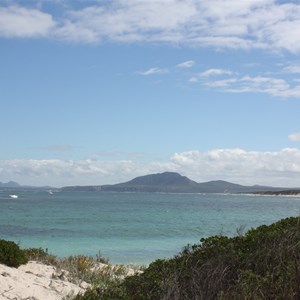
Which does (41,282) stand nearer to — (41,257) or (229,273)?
(41,257)

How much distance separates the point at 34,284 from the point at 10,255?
1360 mm

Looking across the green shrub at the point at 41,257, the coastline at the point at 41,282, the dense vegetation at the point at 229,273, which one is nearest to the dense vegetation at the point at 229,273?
the dense vegetation at the point at 229,273

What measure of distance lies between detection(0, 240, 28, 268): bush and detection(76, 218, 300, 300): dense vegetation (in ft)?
14.1

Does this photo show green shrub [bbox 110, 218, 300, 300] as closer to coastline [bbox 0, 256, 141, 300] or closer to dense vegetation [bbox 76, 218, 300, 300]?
dense vegetation [bbox 76, 218, 300, 300]

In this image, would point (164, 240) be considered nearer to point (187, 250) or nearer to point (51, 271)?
point (51, 271)

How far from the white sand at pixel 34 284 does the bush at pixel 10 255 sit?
19cm

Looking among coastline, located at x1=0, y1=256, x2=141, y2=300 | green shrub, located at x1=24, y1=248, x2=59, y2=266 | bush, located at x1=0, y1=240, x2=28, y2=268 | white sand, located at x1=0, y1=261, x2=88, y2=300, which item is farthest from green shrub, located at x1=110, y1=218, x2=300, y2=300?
green shrub, located at x1=24, y1=248, x2=59, y2=266

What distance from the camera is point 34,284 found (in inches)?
465

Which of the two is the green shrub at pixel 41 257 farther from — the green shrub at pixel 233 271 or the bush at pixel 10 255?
the green shrub at pixel 233 271

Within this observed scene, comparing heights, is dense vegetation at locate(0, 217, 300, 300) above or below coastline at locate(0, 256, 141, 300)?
above

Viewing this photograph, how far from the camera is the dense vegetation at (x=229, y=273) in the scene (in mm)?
7207

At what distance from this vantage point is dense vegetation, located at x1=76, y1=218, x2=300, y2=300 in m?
7.21

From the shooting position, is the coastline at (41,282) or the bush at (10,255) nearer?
the coastline at (41,282)

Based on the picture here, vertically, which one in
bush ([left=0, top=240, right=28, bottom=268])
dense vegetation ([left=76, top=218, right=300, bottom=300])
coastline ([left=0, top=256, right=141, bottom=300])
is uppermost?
dense vegetation ([left=76, top=218, right=300, bottom=300])
